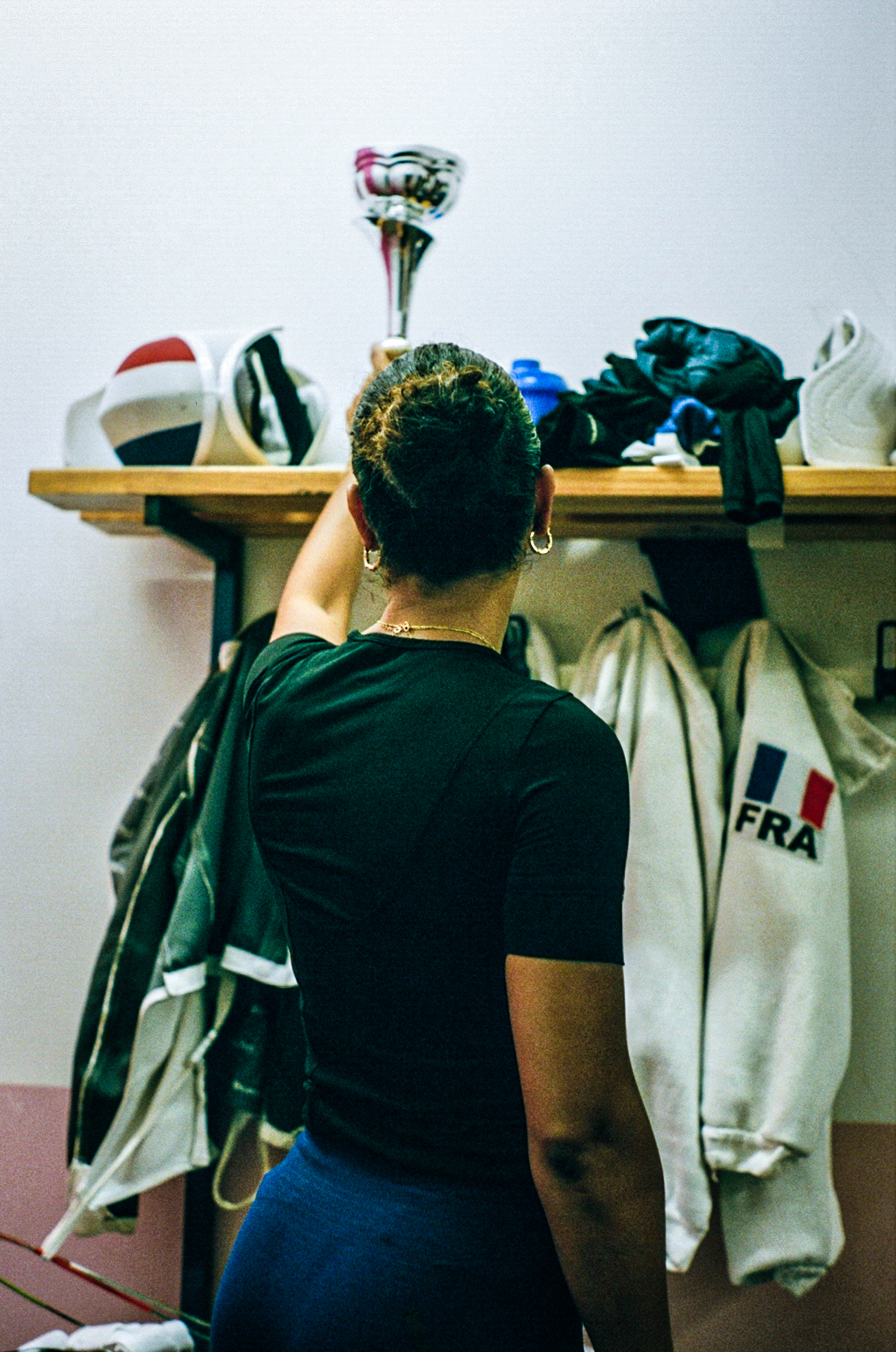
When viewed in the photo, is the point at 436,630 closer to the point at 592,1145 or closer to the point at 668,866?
the point at 592,1145

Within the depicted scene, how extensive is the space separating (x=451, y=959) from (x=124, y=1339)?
905 mm

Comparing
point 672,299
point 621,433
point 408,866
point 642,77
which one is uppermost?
point 642,77

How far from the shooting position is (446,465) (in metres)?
0.76

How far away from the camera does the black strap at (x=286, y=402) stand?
1.45 m

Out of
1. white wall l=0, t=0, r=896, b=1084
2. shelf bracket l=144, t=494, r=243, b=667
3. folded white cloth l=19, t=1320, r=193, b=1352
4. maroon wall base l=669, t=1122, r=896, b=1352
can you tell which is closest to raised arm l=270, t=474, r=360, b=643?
shelf bracket l=144, t=494, r=243, b=667

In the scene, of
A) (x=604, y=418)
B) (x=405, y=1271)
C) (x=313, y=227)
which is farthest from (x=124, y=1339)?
(x=313, y=227)

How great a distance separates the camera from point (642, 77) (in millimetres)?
1638

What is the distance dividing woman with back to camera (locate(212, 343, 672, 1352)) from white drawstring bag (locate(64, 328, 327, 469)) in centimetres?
61

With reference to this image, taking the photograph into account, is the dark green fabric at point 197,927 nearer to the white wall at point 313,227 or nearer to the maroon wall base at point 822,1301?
the white wall at point 313,227

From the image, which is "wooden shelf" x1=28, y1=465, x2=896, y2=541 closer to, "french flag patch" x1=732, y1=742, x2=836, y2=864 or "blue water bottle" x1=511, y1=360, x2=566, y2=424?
"blue water bottle" x1=511, y1=360, x2=566, y2=424

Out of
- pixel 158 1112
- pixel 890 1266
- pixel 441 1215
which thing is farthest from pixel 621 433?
pixel 890 1266

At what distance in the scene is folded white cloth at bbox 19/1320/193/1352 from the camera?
1301mm

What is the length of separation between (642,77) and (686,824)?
3.66 feet

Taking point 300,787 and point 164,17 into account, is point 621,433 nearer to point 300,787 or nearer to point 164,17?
point 300,787
